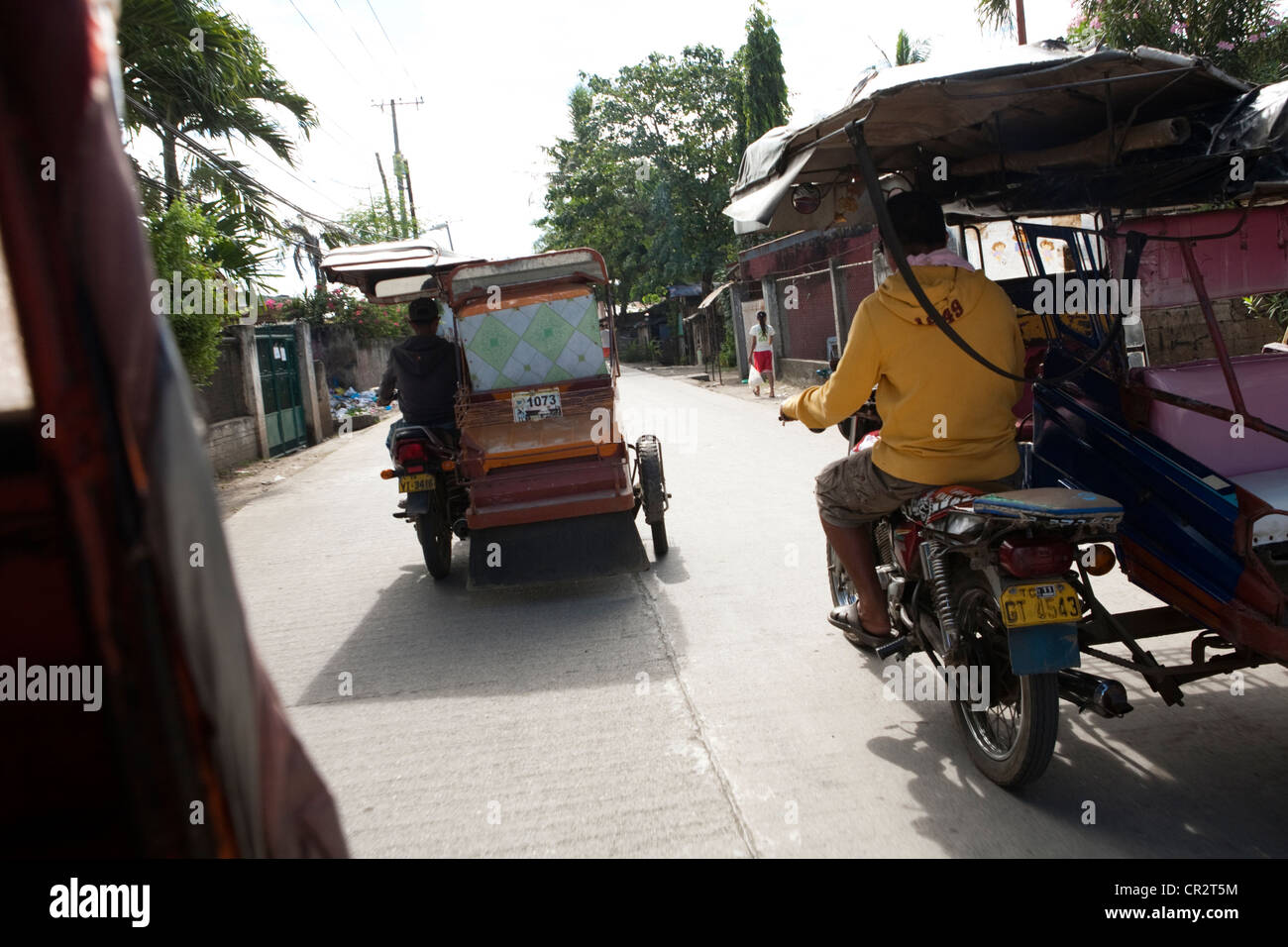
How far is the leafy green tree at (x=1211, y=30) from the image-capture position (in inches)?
482

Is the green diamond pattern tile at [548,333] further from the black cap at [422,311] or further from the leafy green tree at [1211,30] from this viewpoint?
the leafy green tree at [1211,30]

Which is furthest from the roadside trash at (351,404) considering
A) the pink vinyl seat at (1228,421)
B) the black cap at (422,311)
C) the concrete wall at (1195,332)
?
the pink vinyl seat at (1228,421)

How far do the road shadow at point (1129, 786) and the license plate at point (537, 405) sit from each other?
155 inches

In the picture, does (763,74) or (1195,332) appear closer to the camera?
(1195,332)

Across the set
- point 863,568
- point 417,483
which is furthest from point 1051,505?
point 417,483

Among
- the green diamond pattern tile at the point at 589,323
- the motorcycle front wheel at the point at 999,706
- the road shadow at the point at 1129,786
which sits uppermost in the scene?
the green diamond pattern tile at the point at 589,323

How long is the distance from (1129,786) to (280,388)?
1732 cm

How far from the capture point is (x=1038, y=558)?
3.12m

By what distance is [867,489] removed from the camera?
3945 mm

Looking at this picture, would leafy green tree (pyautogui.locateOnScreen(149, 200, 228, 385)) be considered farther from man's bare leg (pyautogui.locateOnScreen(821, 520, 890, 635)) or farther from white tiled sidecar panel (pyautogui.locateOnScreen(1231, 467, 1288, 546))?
white tiled sidecar panel (pyautogui.locateOnScreen(1231, 467, 1288, 546))

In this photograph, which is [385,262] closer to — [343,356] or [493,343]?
[493,343]
